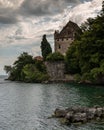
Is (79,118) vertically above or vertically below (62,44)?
below

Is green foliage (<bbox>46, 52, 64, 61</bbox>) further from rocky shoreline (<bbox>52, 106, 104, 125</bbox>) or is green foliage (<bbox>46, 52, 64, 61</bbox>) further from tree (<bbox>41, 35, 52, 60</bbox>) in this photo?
rocky shoreline (<bbox>52, 106, 104, 125</bbox>)

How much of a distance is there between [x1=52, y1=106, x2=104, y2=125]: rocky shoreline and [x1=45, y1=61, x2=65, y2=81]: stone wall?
80196 millimetres

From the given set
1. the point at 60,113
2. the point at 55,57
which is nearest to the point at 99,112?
the point at 60,113

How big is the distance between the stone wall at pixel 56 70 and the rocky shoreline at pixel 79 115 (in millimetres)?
80196

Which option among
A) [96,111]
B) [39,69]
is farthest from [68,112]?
[39,69]

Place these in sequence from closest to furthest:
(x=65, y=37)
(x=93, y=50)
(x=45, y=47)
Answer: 1. (x=93, y=50)
2. (x=45, y=47)
3. (x=65, y=37)

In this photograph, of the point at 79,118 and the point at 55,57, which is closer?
the point at 79,118

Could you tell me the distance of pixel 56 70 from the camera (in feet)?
402

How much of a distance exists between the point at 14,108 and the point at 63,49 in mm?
93040

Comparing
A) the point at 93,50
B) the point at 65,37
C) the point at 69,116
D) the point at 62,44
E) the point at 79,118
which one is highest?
the point at 65,37

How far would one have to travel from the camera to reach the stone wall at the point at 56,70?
121625 millimetres

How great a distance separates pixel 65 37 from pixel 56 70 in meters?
24.7

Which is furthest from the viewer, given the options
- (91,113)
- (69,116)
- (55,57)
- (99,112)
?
(55,57)

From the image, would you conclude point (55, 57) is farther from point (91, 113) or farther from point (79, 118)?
point (79, 118)
